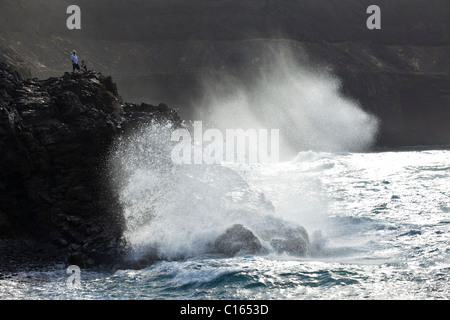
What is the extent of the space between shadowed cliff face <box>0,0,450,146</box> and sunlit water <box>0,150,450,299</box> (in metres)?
38.0

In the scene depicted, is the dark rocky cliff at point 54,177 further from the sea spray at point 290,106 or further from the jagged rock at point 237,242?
the sea spray at point 290,106

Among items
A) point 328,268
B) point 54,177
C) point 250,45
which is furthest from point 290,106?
point 328,268

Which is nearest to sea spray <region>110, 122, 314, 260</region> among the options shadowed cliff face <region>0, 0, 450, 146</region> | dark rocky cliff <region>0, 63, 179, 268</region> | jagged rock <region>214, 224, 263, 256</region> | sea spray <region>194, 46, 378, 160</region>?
jagged rock <region>214, 224, 263, 256</region>

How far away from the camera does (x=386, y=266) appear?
48.6ft

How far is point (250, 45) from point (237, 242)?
58.3 m

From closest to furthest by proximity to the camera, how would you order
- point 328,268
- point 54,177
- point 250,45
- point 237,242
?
point 328,268 → point 237,242 → point 54,177 → point 250,45

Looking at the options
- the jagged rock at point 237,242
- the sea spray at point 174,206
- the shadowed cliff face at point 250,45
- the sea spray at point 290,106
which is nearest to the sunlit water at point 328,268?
the jagged rock at point 237,242

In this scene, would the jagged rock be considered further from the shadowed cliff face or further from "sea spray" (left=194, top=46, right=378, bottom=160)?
the shadowed cliff face

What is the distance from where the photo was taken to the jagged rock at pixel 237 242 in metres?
16.3

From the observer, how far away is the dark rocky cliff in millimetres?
16281

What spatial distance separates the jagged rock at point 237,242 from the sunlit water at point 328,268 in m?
0.46

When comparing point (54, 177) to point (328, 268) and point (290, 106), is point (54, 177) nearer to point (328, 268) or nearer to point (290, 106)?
point (328, 268)

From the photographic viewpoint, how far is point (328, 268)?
48.1ft
